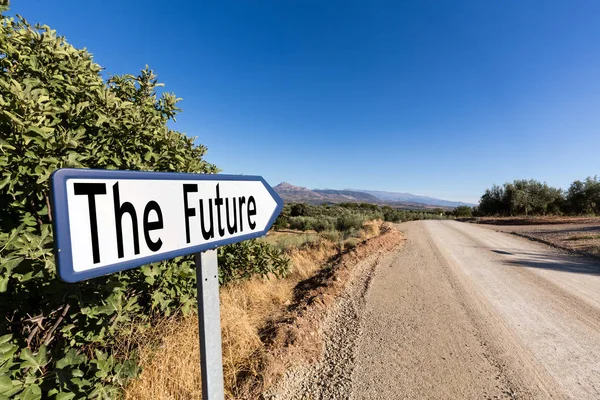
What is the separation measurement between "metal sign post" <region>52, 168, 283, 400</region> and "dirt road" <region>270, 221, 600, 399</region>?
192 cm

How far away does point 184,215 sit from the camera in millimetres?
1177

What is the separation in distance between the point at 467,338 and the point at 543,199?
134ft

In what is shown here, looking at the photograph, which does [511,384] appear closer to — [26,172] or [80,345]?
[80,345]

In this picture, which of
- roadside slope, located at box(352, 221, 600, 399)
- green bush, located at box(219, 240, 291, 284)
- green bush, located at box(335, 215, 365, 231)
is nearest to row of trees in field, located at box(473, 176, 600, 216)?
green bush, located at box(335, 215, 365, 231)

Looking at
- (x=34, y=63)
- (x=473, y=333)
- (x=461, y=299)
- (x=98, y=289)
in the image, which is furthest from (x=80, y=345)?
(x=461, y=299)

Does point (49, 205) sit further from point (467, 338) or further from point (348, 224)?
point (348, 224)

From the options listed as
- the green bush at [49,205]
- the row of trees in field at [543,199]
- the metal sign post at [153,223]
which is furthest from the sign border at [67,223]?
the row of trees in field at [543,199]

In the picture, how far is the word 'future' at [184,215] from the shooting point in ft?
2.77

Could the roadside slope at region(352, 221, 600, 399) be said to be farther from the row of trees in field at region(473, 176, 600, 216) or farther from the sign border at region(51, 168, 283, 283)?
the row of trees in field at region(473, 176, 600, 216)

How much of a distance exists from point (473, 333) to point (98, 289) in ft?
14.4

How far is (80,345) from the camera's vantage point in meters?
2.20

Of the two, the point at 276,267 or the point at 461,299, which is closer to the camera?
the point at 461,299

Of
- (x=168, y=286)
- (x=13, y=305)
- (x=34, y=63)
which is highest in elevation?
(x=34, y=63)

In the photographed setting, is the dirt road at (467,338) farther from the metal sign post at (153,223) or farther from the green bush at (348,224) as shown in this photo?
the green bush at (348,224)
